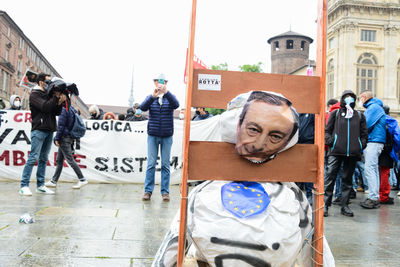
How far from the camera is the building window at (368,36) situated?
3606 cm

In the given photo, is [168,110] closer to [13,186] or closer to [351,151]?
[351,151]

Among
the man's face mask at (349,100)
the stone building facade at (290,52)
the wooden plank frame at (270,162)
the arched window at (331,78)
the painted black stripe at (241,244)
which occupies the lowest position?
the painted black stripe at (241,244)

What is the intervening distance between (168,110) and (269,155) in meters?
3.84

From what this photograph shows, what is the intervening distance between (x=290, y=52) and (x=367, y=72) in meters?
25.4

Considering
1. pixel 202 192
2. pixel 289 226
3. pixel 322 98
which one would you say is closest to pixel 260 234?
pixel 289 226

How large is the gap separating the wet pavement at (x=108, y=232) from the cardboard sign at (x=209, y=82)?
143cm

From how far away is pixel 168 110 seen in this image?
5.96m

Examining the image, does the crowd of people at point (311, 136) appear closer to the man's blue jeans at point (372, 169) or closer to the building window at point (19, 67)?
the man's blue jeans at point (372, 169)

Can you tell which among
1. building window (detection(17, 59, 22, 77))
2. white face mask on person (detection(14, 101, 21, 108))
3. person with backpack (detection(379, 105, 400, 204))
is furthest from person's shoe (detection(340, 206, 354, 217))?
building window (detection(17, 59, 22, 77))

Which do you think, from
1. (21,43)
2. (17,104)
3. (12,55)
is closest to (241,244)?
(17,104)

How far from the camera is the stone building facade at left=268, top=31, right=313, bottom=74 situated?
5959 centimetres

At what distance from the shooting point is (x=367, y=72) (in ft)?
117

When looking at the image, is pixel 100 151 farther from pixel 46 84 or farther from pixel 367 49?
pixel 367 49

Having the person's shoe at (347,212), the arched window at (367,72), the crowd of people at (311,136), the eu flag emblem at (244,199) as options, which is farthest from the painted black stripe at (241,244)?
the arched window at (367,72)
